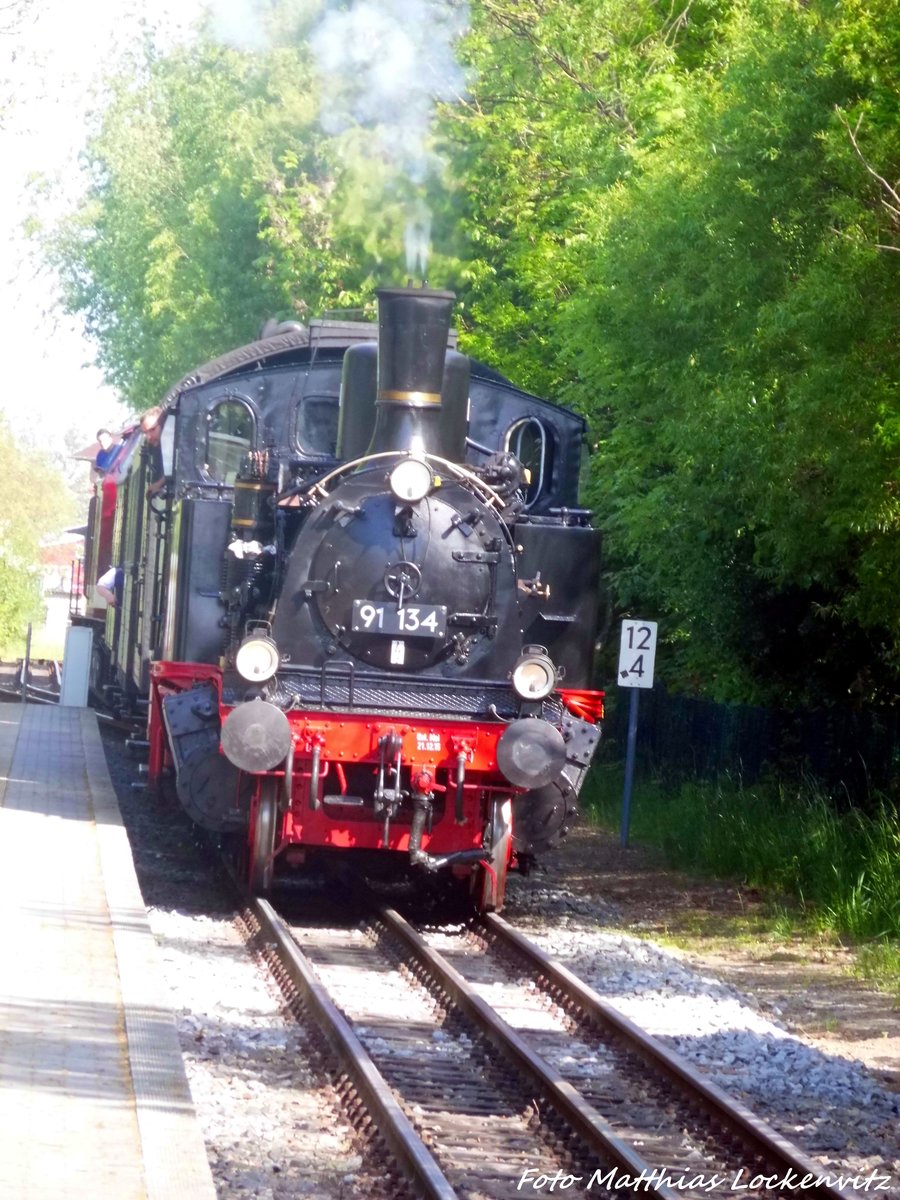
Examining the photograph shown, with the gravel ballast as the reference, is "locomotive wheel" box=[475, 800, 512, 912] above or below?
above

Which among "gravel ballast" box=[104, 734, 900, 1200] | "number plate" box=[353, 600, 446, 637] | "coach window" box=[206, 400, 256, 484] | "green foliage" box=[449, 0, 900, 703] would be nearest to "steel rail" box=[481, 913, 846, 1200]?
"gravel ballast" box=[104, 734, 900, 1200]

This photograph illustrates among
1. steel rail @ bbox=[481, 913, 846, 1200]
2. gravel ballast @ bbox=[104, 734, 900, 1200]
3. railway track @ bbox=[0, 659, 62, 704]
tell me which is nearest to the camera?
steel rail @ bbox=[481, 913, 846, 1200]

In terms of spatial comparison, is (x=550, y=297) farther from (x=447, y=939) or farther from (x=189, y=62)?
(x=189, y=62)

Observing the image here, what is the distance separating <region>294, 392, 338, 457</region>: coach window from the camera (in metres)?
11.2

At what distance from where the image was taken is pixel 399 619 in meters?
9.97

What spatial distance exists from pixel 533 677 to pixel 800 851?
3584 millimetres

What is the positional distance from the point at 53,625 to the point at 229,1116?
75086 millimetres

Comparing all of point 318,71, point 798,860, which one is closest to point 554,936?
point 798,860

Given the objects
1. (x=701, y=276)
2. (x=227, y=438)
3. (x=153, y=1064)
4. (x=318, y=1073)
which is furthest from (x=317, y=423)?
(x=153, y=1064)

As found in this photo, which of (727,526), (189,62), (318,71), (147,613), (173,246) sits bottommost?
(147,613)

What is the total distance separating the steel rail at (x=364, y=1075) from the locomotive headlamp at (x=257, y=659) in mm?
1511

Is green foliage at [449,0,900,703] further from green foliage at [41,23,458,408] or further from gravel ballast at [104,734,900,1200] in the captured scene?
gravel ballast at [104,734,900,1200]

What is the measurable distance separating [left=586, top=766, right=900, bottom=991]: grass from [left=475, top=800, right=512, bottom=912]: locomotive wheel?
1973 mm

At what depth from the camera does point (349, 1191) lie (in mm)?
5398
